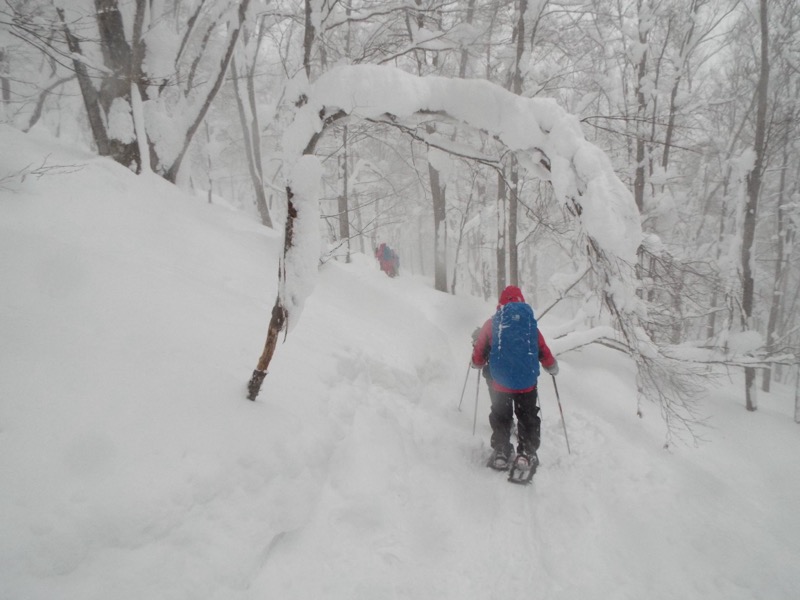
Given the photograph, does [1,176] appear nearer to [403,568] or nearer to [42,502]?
[42,502]

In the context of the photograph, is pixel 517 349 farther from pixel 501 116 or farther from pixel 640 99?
pixel 640 99

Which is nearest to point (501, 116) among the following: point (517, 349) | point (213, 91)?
point (517, 349)

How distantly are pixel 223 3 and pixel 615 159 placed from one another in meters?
10.8

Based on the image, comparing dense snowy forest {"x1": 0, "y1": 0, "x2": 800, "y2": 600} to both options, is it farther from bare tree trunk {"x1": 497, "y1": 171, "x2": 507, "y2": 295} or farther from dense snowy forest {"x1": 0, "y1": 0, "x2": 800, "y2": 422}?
bare tree trunk {"x1": 497, "y1": 171, "x2": 507, "y2": 295}

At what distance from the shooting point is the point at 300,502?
2.65 m

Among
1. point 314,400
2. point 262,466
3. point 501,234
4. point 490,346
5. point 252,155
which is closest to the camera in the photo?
point 262,466

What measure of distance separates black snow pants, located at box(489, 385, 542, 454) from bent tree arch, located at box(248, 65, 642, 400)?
1872 millimetres

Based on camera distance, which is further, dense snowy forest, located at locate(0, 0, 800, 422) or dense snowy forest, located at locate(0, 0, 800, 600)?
dense snowy forest, located at locate(0, 0, 800, 422)

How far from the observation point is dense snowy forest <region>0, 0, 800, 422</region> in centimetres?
248

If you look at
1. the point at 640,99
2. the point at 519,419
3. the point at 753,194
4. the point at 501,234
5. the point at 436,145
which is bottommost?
the point at 519,419

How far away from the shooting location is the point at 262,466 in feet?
8.36

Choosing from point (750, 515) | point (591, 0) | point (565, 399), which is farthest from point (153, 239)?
point (591, 0)

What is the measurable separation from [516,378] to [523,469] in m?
0.99

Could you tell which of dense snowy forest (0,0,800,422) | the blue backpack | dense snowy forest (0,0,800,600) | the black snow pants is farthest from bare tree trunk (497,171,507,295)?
the black snow pants
